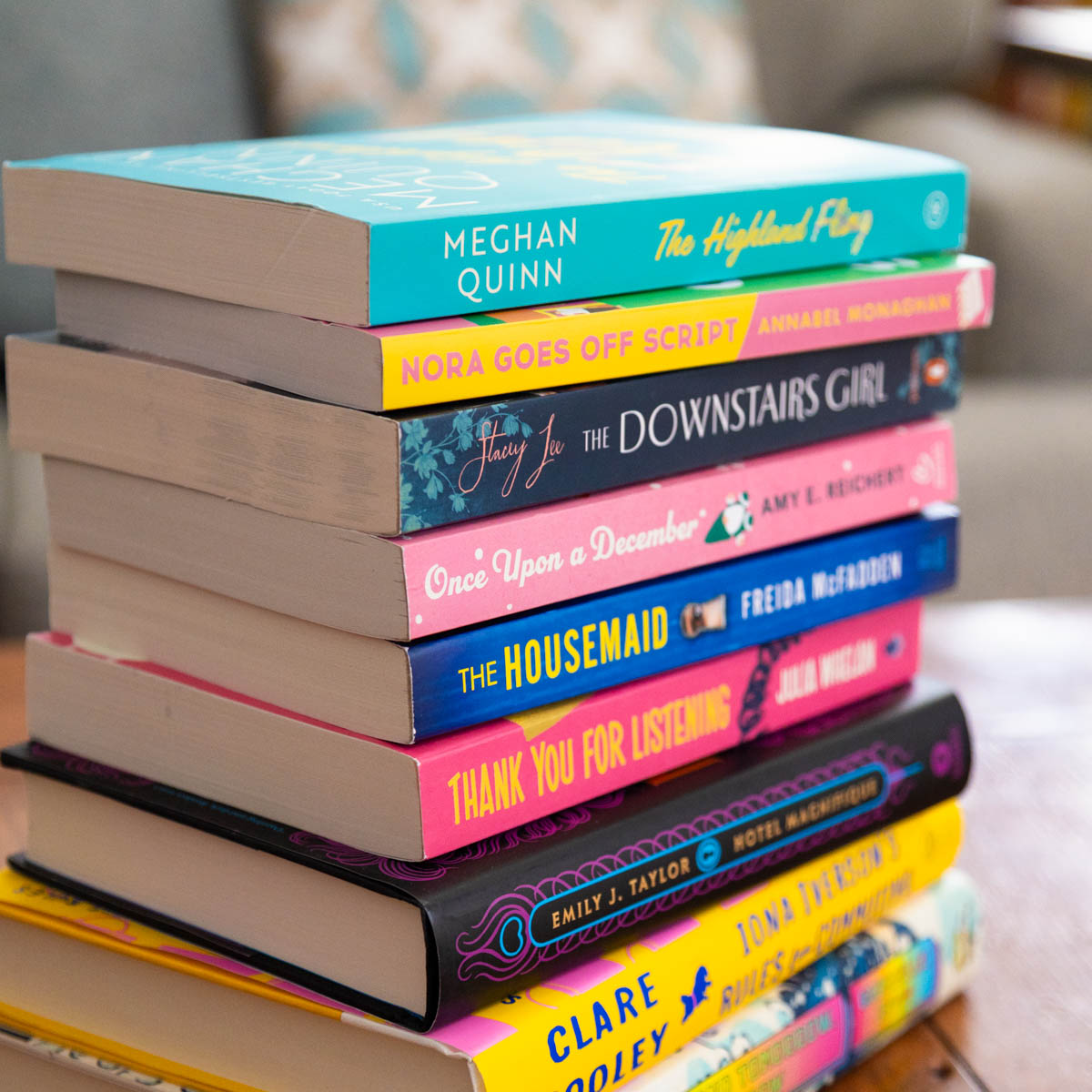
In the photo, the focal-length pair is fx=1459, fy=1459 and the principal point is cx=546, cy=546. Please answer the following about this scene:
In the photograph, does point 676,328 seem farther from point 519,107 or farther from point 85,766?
point 519,107

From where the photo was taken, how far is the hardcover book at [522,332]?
0.43 m

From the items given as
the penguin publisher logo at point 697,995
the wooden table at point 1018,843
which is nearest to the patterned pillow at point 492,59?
the wooden table at point 1018,843

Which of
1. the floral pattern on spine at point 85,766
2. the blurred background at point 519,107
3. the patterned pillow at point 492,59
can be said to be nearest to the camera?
the floral pattern on spine at point 85,766

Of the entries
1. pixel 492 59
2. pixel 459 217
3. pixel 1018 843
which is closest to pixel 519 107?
pixel 492 59

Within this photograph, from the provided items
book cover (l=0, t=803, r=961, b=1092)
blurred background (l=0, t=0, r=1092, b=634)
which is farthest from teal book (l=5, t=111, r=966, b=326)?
blurred background (l=0, t=0, r=1092, b=634)

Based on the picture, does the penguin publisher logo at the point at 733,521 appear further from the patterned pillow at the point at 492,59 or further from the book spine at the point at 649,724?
the patterned pillow at the point at 492,59

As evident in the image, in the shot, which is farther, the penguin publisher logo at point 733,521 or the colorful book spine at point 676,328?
the penguin publisher logo at point 733,521

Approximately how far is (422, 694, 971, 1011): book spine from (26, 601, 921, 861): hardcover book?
0.01 meters

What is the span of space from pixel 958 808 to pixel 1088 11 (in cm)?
247

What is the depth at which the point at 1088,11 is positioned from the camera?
2.71 m

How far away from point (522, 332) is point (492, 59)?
1.11 m

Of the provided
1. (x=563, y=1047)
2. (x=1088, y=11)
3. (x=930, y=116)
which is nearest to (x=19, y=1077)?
(x=563, y=1047)

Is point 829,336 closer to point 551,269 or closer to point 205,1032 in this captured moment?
point 551,269

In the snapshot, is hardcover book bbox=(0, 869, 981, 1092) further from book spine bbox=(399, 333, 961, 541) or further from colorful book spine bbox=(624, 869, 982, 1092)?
book spine bbox=(399, 333, 961, 541)
